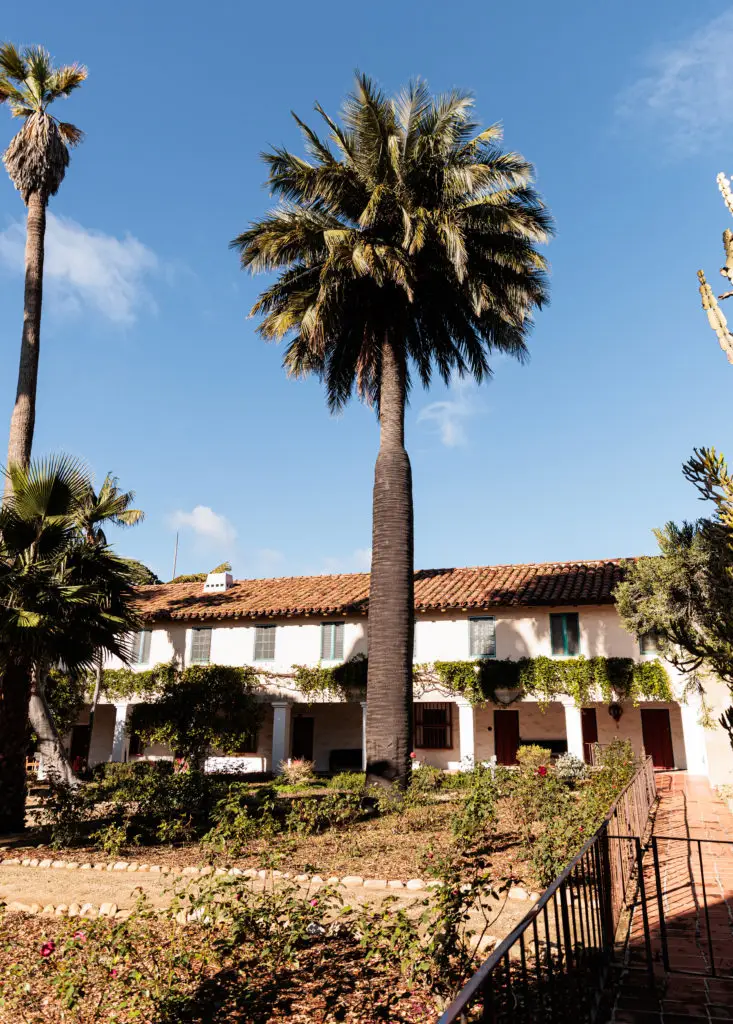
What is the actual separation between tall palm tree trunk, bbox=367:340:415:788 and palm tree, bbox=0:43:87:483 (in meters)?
9.18

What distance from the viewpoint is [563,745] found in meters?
26.4

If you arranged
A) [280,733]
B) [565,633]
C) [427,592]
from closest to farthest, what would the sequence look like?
[565,633], [280,733], [427,592]

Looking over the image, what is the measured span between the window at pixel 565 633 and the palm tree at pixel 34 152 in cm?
1811

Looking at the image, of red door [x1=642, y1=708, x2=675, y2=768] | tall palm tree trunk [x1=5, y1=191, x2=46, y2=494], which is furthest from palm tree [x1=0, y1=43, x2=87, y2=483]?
red door [x1=642, y1=708, x2=675, y2=768]

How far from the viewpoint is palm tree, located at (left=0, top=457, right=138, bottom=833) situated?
13500mm

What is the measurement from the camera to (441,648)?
2642cm

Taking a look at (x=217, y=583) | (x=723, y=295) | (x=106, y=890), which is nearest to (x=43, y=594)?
(x=106, y=890)

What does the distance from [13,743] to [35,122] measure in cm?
1695

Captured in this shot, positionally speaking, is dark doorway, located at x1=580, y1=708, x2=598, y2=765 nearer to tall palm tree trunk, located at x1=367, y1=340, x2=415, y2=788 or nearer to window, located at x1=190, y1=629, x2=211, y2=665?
tall palm tree trunk, located at x1=367, y1=340, x2=415, y2=788

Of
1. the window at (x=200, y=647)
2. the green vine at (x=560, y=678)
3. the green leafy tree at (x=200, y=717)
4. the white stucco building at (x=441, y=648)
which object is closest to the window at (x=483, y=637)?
the white stucco building at (x=441, y=648)

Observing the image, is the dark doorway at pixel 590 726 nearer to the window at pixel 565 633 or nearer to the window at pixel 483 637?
the window at pixel 565 633

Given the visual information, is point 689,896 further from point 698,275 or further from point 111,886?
point 111,886

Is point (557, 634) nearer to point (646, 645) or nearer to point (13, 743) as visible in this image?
point (646, 645)

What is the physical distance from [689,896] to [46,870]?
9.56m
